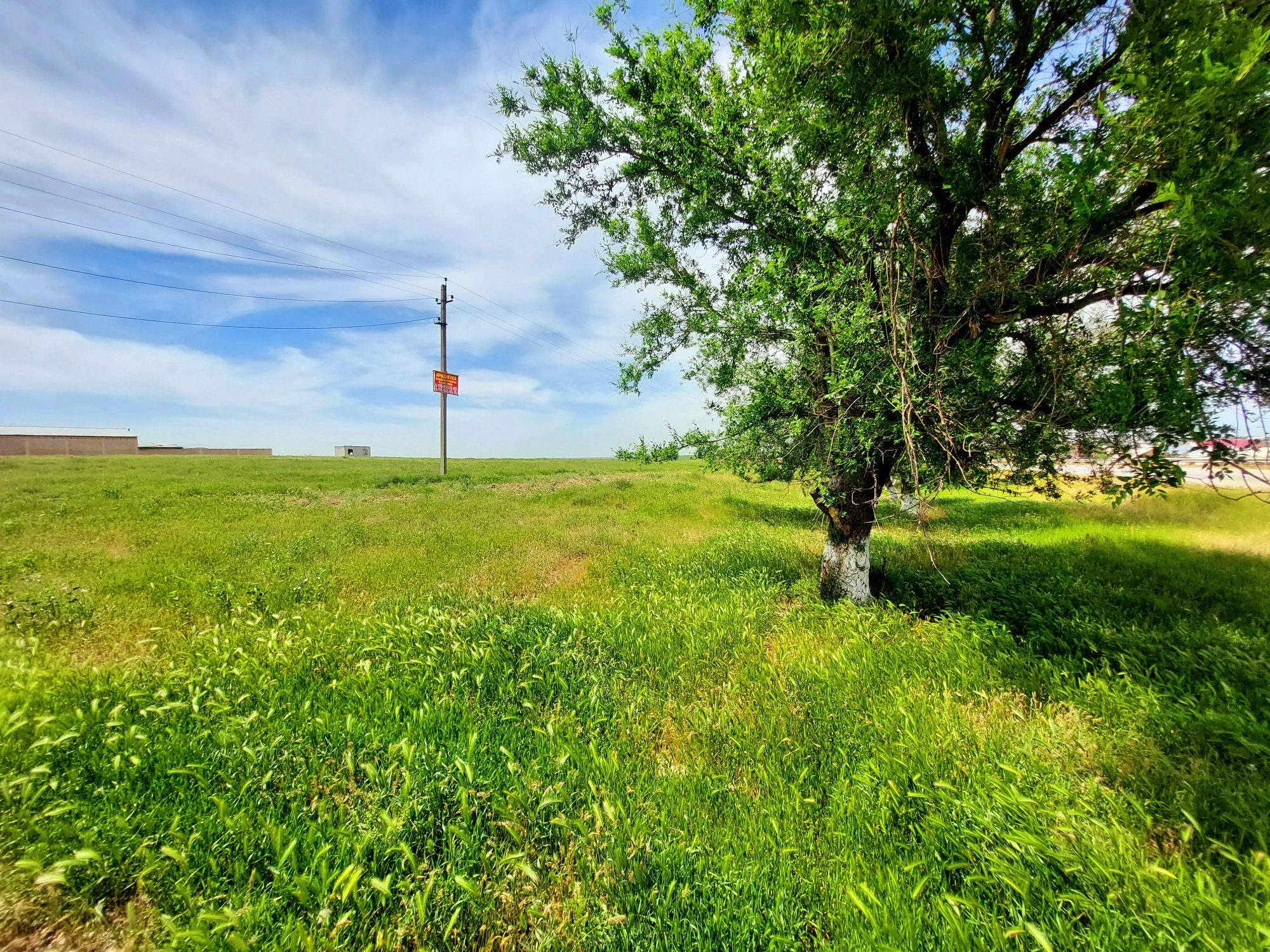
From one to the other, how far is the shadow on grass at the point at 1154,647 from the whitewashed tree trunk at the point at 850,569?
90 centimetres

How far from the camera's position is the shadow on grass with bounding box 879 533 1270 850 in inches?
125

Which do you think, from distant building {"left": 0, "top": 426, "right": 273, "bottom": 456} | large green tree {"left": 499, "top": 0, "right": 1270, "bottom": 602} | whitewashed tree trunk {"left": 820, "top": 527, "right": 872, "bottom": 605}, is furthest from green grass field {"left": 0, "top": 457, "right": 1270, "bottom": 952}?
distant building {"left": 0, "top": 426, "right": 273, "bottom": 456}

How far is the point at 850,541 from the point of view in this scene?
23.8 ft

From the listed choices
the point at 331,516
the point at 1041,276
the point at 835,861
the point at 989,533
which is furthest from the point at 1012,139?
the point at 331,516

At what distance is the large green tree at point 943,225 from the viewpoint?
2.87m

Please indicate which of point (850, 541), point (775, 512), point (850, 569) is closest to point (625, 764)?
point (850, 569)

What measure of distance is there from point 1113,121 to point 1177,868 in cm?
484

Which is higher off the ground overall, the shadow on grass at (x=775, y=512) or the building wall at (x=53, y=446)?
the building wall at (x=53, y=446)

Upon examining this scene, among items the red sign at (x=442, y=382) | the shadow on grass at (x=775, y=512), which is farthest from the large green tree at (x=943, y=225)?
the red sign at (x=442, y=382)

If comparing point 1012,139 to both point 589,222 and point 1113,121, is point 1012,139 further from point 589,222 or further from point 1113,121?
point 589,222

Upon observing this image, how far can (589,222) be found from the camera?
816cm

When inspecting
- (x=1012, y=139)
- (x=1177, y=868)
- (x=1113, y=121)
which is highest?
(x=1012, y=139)

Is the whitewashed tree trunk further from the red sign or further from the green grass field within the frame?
the red sign

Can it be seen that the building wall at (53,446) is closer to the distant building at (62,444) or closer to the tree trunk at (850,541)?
the distant building at (62,444)
